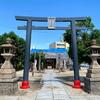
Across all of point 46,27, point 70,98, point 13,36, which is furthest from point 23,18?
point 13,36

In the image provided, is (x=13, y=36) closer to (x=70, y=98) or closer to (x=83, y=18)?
(x=83, y=18)

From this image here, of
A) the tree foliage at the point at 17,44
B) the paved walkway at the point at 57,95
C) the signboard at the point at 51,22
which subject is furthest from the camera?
the tree foliage at the point at 17,44

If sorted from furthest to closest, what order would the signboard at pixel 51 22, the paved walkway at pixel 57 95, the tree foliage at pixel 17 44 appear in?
the tree foliage at pixel 17 44 < the signboard at pixel 51 22 < the paved walkway at pixel 57 95

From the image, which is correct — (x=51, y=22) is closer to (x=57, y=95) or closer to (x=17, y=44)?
(x=57, y=95)

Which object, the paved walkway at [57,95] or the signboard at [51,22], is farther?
the signboard at [51,22]

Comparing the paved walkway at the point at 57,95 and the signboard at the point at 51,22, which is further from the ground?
the signboard at the point at 51,22

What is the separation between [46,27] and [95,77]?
5.13m

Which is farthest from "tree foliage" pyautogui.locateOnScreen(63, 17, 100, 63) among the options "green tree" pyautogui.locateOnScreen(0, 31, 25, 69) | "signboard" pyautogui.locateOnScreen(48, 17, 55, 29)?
"green tree" pyautogui.locateOnScreen(0, 31, 25, 69)

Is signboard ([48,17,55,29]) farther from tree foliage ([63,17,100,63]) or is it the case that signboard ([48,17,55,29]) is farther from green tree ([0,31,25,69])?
green tree ([0,31,25,69])

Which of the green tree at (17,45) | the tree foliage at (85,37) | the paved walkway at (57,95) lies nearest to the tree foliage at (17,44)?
the green tree at (17,45)

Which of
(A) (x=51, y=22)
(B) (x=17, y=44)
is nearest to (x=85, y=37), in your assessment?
(A) (x=51, y=22)

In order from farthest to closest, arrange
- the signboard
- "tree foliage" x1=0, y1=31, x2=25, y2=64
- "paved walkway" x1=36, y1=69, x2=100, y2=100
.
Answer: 1. "tree foliage" x1=0, y1=31, x2=25, y2=64
2. the signboard
3. "paved walkway" x1=36, y1=69, x2=100, y2=100

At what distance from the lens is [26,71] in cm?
819

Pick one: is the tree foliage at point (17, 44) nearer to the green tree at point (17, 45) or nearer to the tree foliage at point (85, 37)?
the green tree at point (17, 45)
